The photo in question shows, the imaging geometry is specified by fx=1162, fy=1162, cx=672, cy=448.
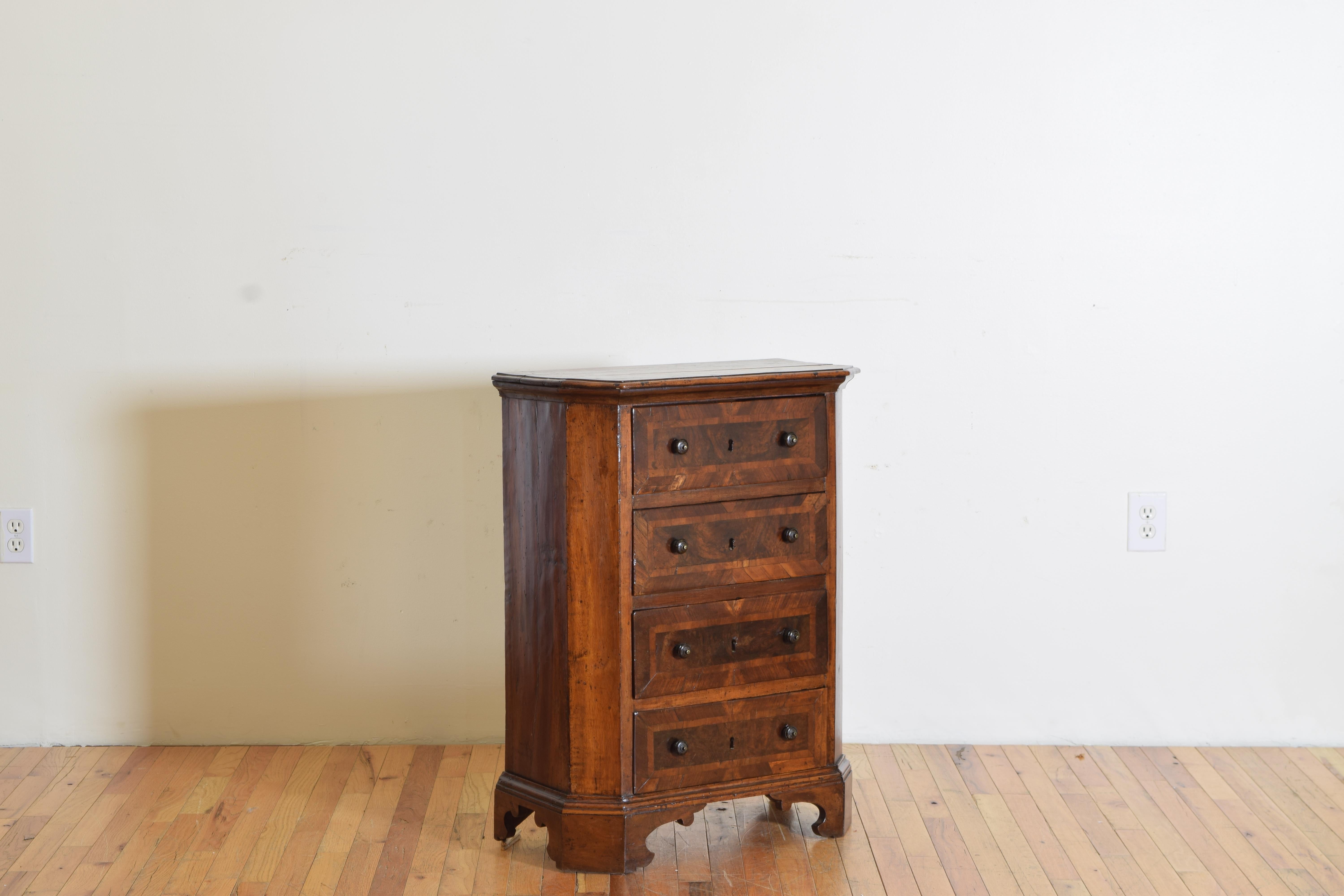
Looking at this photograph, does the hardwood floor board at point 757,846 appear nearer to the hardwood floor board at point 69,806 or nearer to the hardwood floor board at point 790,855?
the hardwood floor board at point 790,855

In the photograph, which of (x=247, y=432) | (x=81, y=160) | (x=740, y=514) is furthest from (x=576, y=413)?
(x=81, y=160)

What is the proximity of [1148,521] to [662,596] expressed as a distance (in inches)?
46.3

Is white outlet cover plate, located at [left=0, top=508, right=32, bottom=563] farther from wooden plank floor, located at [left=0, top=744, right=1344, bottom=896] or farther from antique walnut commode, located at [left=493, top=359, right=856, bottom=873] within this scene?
antique walnut commode, located at [left=493, top=359, right=856, bottom=873]

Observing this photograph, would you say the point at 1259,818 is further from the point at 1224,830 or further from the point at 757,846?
the point at 757,846

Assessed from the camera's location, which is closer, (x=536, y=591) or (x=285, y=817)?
(x=536, y=591)

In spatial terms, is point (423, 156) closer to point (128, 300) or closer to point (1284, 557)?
point (128, 300)

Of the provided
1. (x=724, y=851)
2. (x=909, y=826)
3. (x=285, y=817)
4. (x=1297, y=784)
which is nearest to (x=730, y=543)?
(x=724, y=851)

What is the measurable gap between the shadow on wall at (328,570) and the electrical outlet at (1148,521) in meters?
1.34

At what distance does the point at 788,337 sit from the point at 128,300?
Result: 136 cm

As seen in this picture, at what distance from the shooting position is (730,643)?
1.96 metres

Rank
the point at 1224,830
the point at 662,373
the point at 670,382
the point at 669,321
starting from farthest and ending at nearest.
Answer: the point at 669,321 → the point at 1224,830 → the point at 662,373 → the point at 670,382

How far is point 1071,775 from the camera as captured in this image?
234cm

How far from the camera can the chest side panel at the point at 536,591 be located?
189 cm

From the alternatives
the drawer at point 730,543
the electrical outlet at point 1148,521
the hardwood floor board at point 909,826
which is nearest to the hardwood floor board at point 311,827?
the drawer at point 730,543
